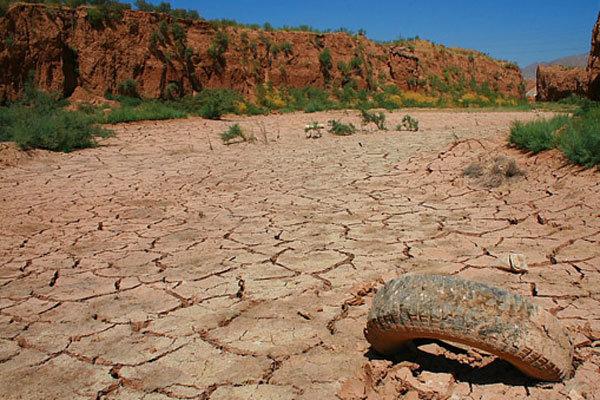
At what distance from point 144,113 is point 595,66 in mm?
9994

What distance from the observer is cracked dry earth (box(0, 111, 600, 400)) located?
2.18 metres

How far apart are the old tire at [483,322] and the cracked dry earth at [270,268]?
0.40 ft

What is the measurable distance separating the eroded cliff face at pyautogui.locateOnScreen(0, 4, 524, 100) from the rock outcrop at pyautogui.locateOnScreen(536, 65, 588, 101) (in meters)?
3.56

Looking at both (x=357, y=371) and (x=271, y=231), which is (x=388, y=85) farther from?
(x=357, y=371)

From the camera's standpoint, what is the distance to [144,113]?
42.2 ft

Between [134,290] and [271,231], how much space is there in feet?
4.56

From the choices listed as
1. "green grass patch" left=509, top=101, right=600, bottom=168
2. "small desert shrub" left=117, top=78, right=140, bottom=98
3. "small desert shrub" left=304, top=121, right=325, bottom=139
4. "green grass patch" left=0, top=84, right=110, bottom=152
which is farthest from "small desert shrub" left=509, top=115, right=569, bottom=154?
"small desert shrub" left=117, top=78, right=140, bottom=98

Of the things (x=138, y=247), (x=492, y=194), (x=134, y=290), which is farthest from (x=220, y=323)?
(x=492, y=194)

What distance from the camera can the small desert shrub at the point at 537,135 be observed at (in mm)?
5667

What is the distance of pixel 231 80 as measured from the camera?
1797cm

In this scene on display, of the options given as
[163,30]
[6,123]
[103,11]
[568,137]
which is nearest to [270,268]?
[568,137]

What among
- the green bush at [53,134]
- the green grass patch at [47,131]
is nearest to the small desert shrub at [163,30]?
the green grass patch at [47,131]

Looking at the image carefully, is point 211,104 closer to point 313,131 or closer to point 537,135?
point 313,131

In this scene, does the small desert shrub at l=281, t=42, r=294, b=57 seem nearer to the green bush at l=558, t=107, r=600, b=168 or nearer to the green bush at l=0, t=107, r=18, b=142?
the green bush at l=0, t=107, r=18, b=142
